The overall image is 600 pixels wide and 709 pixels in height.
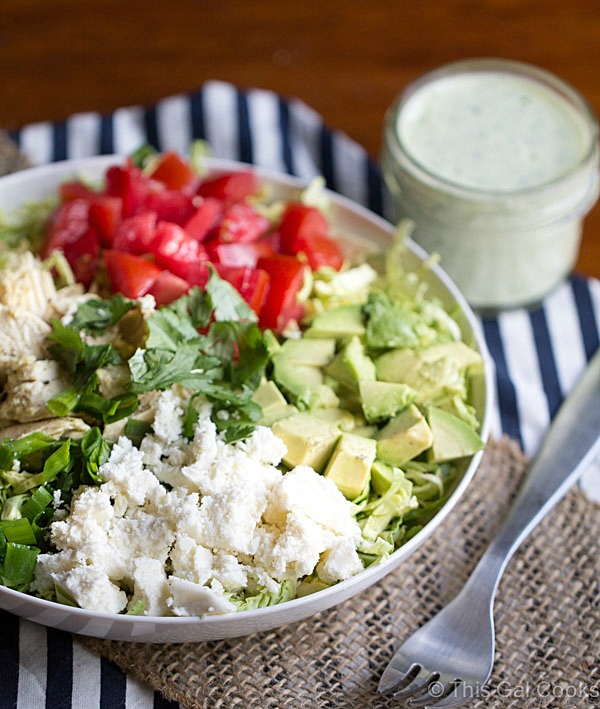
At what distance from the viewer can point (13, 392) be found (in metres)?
2.66

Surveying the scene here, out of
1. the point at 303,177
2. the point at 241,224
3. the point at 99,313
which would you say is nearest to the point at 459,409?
the point at 241,224

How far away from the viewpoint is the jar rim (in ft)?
11.2

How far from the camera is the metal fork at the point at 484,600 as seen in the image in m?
2.53

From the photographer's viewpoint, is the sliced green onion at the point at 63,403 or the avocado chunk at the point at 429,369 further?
the avocado chunk at the point at 429,369

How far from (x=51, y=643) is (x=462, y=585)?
1.24m

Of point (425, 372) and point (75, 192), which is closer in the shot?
point (425, 372)

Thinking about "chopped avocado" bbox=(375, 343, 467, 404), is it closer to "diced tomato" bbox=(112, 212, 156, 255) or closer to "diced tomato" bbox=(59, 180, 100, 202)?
"diced tomato" bbox=(112, 212, 156, 255)

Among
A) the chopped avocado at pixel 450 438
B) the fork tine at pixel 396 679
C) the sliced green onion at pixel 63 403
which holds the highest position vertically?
the sliced green onion at pixel 63 403

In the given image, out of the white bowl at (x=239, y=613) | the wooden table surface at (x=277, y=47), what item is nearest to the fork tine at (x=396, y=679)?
the white bowl at (x=239, y=613)

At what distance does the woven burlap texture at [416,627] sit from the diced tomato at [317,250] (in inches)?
38.3

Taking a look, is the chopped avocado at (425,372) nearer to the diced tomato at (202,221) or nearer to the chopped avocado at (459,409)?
the chopped avocado at (459,409)

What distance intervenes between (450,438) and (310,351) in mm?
A: 506

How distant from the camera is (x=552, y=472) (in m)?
3.01

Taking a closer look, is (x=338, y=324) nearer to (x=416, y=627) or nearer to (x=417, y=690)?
(x=416, y=627)
